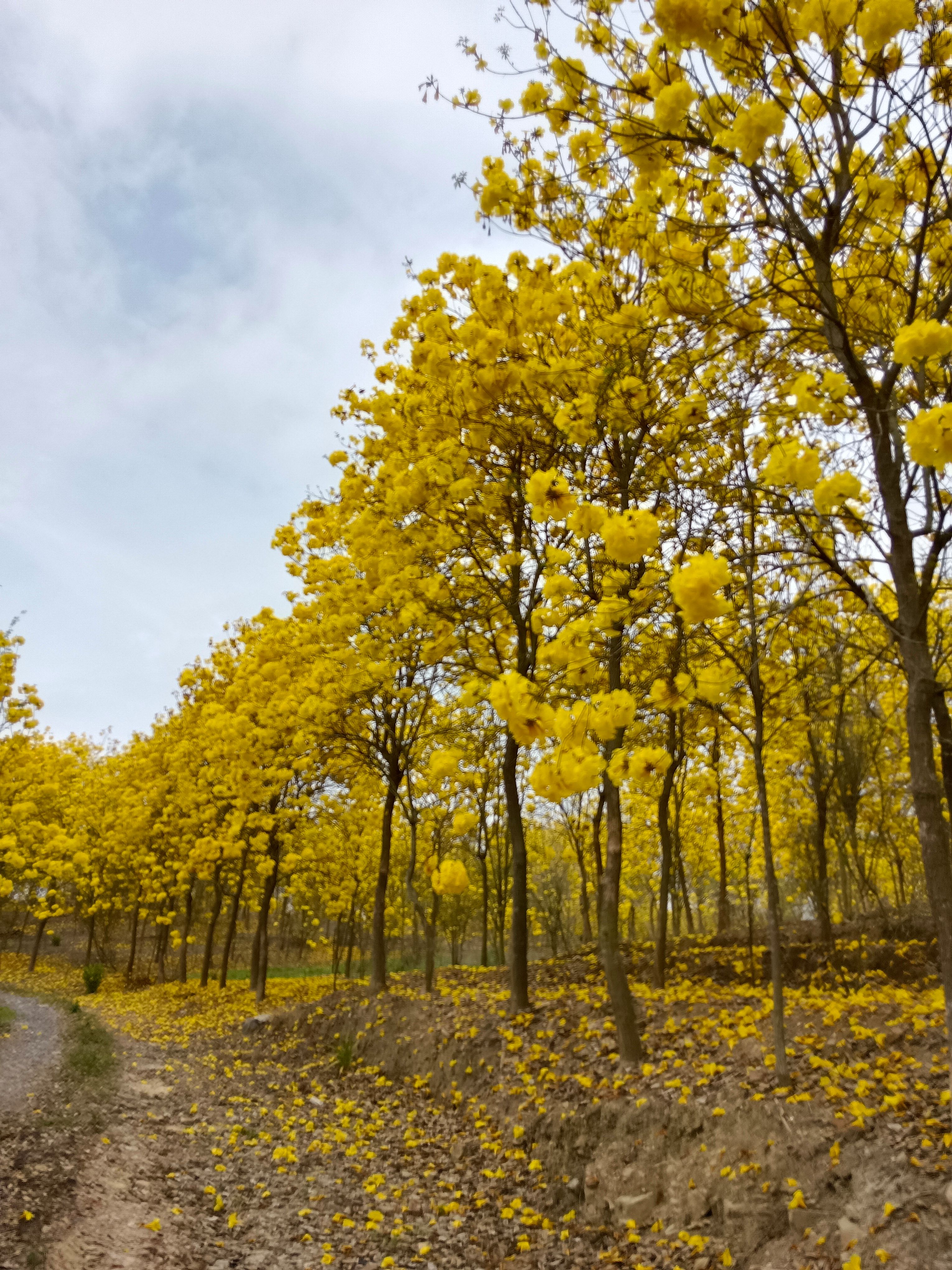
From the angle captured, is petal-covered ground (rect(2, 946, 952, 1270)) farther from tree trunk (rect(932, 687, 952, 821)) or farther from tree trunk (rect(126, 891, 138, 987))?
Result: tree trunk (rect(126, 891, 138, 987))

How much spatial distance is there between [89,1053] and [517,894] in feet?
16.8

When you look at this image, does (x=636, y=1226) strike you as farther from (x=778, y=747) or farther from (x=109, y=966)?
(x=109, y=966)

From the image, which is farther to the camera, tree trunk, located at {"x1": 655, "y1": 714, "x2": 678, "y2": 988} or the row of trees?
tree trunk, located at {"x1": 655, "y1": 714, "x2": 678, "y2": 988}

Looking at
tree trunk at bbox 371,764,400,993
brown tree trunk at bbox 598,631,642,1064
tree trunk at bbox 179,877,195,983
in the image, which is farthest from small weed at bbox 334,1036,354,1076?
tree trunk at bbox 179,877,195,983

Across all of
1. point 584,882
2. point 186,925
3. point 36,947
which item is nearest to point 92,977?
point 186,925

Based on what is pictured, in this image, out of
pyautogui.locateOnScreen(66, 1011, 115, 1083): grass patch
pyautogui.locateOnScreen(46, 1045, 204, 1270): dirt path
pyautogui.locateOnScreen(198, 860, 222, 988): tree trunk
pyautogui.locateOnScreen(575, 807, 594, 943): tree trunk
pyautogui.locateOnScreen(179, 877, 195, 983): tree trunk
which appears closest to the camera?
pyautogui.locateOnScreen(46, 1045, 204, 1270): dirt path

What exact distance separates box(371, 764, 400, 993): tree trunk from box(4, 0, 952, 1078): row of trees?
62 mm

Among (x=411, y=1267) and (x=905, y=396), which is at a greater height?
(x=905, y=396)

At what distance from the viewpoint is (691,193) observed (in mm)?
4008

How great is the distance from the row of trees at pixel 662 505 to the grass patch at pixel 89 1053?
2892 mm

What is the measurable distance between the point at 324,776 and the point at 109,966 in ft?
57.8

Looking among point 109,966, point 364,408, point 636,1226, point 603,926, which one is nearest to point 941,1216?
point 636,1226

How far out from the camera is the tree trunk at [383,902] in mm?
10836

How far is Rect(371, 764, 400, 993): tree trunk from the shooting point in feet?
35.6
